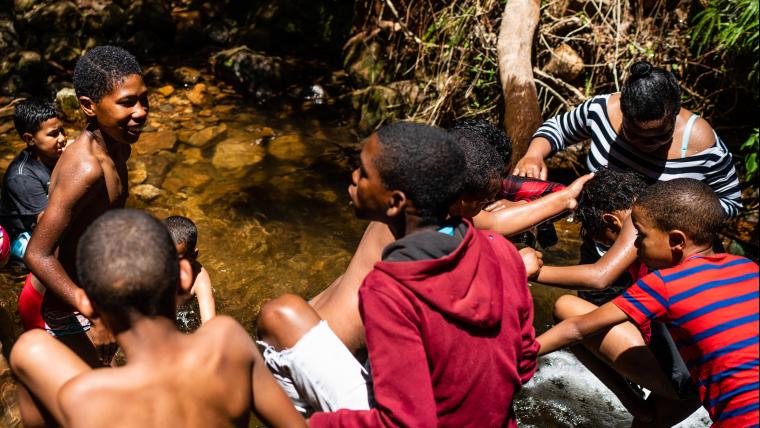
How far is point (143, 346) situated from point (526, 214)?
186 centimetres

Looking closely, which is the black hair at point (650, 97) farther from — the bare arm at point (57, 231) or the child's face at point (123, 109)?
the bare arm at point (57, 231)

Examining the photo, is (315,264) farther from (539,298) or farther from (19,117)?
(19,117)

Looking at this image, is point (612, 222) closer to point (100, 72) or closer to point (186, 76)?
point (100, 72)

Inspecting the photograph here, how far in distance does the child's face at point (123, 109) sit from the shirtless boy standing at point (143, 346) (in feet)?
3.83

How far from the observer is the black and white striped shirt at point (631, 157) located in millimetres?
3500

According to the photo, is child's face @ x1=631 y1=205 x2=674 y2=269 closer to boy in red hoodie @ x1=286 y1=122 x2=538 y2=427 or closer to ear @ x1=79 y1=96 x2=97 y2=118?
boy in red hoodie @ x1=286 y1=122 x2=538 y2=427

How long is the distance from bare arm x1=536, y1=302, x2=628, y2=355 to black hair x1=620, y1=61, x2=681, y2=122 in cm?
117

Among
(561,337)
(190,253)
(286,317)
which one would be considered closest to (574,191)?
(561,337)

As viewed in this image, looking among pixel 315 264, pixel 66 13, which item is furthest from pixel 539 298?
pixel 66 13

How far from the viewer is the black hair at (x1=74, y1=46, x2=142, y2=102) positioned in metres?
2.86

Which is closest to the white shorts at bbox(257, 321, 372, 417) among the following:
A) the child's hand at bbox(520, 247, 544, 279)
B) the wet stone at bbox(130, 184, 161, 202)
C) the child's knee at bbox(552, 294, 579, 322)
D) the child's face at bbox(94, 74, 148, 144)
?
the child's hand at bbox(520, 247, 544, 279)

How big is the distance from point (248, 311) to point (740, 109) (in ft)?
14.6

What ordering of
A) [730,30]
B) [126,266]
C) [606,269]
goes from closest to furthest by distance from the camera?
[126,266] → [606,269] → [730,30]

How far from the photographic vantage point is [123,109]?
114 inches
